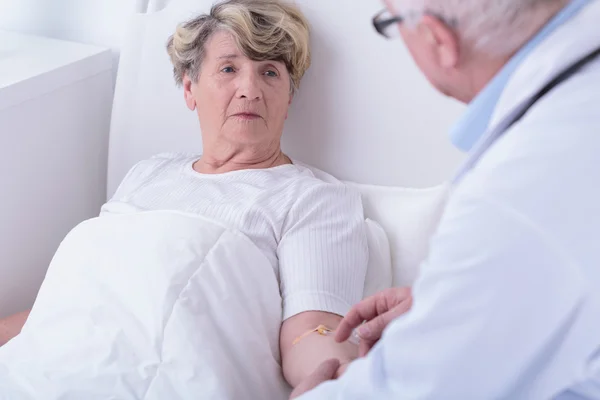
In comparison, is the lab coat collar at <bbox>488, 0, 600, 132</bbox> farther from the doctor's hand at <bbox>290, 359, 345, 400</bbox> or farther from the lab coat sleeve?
the doctor's hand at <bbox>290, 359, 345, 400</bbox>

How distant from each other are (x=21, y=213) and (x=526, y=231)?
55.4 inches

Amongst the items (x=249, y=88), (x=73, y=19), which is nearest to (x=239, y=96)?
(x=249, y=88)

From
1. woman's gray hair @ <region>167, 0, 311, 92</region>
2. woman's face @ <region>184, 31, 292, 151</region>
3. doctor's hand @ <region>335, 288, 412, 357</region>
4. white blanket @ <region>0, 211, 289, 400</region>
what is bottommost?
white blanket @ <region>0, 211, 289, 400</region>

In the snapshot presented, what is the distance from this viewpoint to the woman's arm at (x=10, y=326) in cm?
169

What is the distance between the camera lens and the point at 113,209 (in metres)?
1.68

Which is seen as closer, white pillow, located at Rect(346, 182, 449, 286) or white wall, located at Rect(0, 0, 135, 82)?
white pillow, located at Rect(346, 182, 449, 286)

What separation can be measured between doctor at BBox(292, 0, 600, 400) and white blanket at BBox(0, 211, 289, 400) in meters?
0.48

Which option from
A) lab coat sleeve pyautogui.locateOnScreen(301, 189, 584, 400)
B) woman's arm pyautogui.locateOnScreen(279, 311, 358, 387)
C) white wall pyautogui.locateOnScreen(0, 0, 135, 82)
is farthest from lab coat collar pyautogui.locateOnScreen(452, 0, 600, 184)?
white wall pyautogui.locateOnScreen(0, 0, 135, 82)

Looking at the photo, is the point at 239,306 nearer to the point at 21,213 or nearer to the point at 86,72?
the point at 21,213

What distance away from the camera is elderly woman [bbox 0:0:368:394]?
4.67ft

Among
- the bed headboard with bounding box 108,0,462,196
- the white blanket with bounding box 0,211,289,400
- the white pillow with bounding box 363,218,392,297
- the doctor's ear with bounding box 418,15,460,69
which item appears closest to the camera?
the doctor's ear with bounding box 418,15,460,69

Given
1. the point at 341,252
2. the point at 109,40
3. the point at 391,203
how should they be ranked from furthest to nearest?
the point at 109,40 → the point at 391,203 → the point at 341,252

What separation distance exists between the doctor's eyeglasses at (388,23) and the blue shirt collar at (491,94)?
0.38ft

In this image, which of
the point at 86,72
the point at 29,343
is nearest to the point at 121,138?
the point at 86,72
